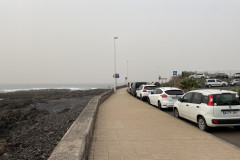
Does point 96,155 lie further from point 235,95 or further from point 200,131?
point 235,95

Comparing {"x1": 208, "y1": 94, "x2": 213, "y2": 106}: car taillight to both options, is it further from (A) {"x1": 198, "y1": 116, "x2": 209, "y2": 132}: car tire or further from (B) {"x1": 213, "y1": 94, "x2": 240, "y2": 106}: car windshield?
(A) {"x1": 198, "y1": 116, "x2": 209, "y2": 132}: car tire

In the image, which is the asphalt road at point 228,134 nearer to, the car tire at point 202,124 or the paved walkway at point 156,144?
the car tire at point 202,124

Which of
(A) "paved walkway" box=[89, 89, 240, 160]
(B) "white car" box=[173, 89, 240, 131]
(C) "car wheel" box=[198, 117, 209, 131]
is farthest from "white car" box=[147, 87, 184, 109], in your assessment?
(C) "car wheel" box=[198, 117, 209, 131]

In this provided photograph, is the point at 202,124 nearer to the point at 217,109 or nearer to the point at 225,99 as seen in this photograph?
the point at 217,109

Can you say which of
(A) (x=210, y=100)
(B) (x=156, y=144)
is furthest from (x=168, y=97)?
(B) (x=156, y=144)

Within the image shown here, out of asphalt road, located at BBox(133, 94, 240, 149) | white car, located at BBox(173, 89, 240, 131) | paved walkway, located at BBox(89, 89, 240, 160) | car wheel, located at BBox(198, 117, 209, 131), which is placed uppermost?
white car, located at BBox(173, 89, 240, 131)

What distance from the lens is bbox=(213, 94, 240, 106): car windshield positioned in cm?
698

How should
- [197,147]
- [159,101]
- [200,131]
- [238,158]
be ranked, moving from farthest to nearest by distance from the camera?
[159,101], [200,131], [197,147], [238,158]

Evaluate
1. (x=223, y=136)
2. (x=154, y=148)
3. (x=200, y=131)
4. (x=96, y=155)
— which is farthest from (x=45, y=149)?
(x=223, y=136)

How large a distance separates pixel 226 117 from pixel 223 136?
65cm

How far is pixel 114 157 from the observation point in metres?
4.75

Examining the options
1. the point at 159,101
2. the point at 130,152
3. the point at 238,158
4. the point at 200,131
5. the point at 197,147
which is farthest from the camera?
the point at 159,101

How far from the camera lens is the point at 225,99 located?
704cm

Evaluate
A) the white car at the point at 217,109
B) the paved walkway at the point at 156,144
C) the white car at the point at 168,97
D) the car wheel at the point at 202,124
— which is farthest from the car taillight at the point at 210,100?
the white car at the point at 168,97
